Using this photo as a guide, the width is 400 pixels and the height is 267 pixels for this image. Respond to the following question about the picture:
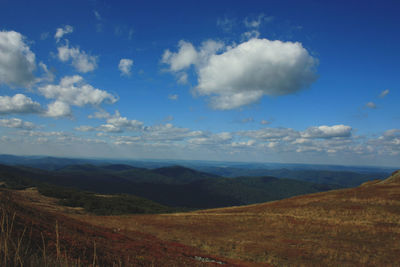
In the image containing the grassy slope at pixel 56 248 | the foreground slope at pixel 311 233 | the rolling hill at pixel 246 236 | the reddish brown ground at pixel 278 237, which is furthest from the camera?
the foreground slope at pixel 311 233

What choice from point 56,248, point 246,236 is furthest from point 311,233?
point 56,248

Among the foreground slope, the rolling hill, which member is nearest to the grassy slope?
the rolling hill

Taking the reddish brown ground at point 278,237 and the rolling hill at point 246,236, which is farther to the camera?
the reddish brown ground at point 278,237

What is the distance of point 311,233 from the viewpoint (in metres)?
27.4

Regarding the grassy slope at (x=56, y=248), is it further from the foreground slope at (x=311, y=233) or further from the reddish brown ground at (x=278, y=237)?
the foreground slope at (x=311, y=233)

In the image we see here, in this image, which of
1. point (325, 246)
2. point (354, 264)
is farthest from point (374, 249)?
point (354, 264)

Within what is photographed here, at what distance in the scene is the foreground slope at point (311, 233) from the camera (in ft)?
62.3

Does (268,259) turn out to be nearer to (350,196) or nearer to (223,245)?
(223,245)

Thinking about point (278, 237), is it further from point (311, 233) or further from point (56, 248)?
point (56, 248)

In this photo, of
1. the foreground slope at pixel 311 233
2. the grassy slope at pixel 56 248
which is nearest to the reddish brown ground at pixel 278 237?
the foreground slope at pixel 311 233

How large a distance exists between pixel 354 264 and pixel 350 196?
111ft

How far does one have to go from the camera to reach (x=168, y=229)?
103 feet

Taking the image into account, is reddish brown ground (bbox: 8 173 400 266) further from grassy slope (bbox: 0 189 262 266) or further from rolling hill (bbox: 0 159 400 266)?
grassy slope (bbox: 0 189 262 266)

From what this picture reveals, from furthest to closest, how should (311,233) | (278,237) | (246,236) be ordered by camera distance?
(311,233)
(246,236)
(278,237)
